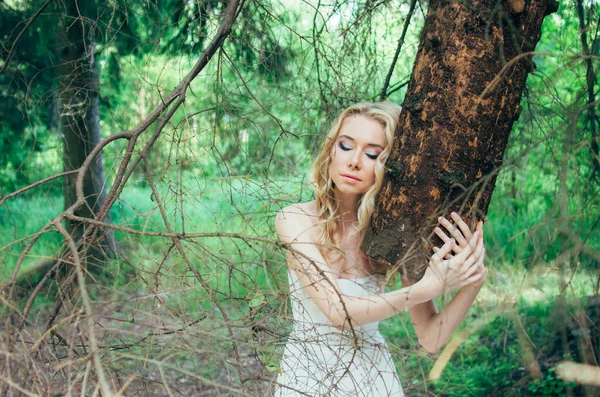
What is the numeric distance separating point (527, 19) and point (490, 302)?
401 centimetres

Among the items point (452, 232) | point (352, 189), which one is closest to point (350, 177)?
point (352, 189)

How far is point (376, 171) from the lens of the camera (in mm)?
2191

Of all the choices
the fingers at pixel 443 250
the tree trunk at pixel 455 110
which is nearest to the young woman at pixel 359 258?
the fingers at pixel 443 250

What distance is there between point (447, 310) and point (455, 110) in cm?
79

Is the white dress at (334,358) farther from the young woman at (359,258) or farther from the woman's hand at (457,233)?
the woman's hand at (457,233)

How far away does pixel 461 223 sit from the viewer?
6.25ft

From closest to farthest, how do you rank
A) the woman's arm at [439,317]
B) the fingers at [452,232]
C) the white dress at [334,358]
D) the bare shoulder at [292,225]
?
the white dress at [334,358], the fingers at [452,232], the woman's arm at [439,317], the bare shoulder at [292,225]

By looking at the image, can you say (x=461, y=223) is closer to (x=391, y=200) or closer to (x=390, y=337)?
(x=391, y=200)

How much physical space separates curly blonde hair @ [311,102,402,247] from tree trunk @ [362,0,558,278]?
238mm

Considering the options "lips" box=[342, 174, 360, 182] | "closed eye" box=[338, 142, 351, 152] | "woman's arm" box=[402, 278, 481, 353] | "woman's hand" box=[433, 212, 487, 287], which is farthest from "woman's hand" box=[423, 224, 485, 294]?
"closed eye" box=[338, 142, 351, 152]

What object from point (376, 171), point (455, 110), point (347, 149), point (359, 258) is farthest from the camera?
point (359, 258)

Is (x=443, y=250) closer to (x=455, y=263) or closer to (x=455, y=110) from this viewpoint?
(x=455, y=263)

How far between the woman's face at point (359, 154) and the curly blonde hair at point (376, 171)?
0.03 m

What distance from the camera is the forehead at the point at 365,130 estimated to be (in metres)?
2.24
